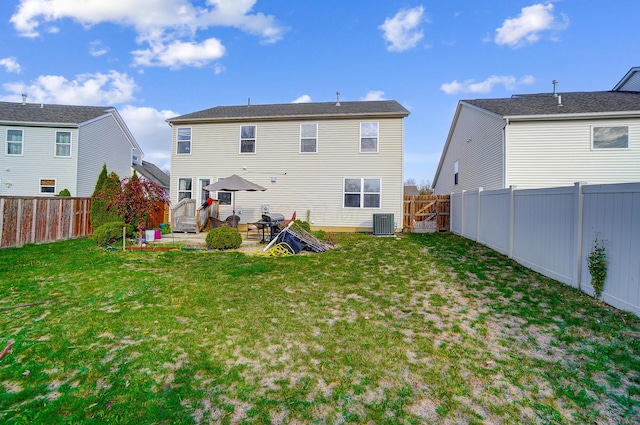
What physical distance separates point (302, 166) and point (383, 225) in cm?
491

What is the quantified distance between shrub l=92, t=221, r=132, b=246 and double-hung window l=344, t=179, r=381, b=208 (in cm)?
900

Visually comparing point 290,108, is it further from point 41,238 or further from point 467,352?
point 467,352

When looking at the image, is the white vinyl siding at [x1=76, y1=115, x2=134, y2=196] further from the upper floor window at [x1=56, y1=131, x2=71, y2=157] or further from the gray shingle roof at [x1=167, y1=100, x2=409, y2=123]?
the gray shingle roof at [x1=167, y1=100, x2=409, y2=123]

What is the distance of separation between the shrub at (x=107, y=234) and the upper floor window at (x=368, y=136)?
1023 cm

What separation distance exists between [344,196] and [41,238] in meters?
11.7

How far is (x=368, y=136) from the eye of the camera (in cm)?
1407

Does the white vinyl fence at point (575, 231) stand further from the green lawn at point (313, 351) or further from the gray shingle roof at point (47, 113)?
the gray shingle roof at point (47, 113)

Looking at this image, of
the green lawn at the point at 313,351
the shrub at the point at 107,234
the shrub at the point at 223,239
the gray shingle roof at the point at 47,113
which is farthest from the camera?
the gray shingle roof at the point at 47,113

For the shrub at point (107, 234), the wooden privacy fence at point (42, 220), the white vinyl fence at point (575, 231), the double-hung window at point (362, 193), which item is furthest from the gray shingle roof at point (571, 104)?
the wooden privacy fence at point (42, 220)

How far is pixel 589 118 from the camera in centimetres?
1169

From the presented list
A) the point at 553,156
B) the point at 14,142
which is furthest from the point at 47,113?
the point at 553,156

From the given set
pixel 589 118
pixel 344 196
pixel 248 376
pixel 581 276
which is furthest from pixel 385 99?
pixel 248 376

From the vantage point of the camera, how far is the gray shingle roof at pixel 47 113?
17.3m

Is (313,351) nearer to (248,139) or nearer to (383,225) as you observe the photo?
(383,225)
